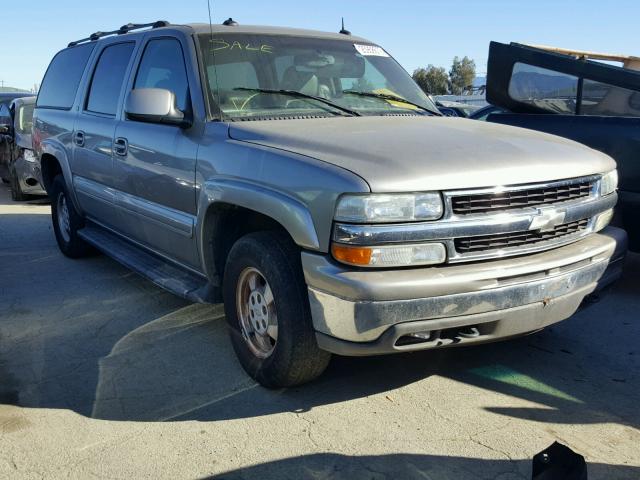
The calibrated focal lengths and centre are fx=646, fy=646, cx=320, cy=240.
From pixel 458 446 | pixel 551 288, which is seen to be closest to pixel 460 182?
pixel 551 288

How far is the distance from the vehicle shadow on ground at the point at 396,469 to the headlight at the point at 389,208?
104cm

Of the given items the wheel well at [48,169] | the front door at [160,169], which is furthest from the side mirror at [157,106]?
the wheel well at [48,169]

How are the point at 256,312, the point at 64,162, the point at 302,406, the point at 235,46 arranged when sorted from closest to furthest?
the point at 302,406 < the point at 256,312 < the point at 235,46 < the point at 64,162

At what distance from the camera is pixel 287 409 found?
10.8 ft

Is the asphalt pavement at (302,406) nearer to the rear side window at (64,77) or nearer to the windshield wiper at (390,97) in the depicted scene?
the windshield wiper at (390,97)

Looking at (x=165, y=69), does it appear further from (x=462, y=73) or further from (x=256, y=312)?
(x=462, y=73)

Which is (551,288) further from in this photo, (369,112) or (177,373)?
(177,373)

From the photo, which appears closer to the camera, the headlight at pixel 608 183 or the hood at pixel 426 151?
the hood at pixel 426 151

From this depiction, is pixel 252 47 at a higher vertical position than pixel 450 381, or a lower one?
higher

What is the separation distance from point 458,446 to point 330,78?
8.20 ft

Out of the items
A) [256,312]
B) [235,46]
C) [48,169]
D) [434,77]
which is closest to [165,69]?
[235,46]

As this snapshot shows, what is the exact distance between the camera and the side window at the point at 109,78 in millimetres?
4996

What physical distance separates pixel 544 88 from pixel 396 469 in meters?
3.79

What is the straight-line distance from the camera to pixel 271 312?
335cm
